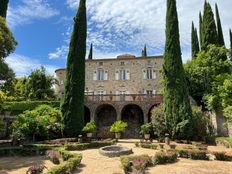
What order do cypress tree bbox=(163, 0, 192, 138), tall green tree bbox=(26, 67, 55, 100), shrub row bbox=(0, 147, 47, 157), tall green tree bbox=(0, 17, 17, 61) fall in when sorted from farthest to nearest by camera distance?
1. tall green tree bbox=(26, 67, 55, 100)
2. cypress tree bbox=(163, 0, 192, 138)
3. tall green tree bbox=(0, 17, 17, 61)
4. shrub row bbox=(0, 147, 47, 157)

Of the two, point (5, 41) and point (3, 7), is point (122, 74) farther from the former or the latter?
point (5, 41)

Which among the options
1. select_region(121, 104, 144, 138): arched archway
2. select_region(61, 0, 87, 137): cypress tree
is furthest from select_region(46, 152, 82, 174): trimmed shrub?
select_region(121, 104, 144, 138): arched archway

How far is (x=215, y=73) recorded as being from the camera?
2822 centimetres

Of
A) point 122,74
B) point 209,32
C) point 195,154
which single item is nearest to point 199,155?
point 195,154

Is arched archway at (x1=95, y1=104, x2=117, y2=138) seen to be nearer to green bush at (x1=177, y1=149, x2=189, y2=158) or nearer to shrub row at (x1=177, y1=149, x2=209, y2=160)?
green bush at (x1=177, y1=149, x2=189, y2=158)

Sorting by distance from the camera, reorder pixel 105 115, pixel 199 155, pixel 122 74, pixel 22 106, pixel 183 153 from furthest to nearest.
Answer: pixel 122 74 → pixel 105 115 → pixel 22 106 → pixel 183 153 → pixel 199 155

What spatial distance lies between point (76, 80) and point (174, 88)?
9.57 m

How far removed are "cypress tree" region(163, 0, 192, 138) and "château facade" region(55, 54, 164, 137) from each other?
7.55m

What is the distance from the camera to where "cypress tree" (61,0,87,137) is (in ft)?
75.7

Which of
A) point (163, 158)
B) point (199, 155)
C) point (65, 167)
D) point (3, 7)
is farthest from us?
point (3, 7)

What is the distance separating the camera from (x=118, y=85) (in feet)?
118

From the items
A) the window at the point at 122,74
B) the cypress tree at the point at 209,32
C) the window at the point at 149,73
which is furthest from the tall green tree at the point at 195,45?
the window at the point at 122,74

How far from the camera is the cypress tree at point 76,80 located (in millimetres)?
23062

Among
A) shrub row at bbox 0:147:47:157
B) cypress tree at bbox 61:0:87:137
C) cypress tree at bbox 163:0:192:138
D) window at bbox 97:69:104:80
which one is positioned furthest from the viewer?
window at bbox 97:69:104:80
